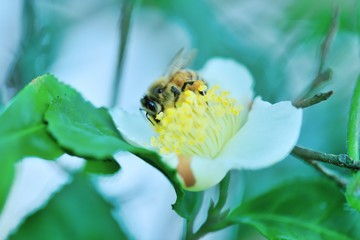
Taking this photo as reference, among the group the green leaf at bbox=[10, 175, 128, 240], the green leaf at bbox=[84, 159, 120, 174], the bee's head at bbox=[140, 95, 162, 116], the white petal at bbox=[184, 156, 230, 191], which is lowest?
the green leaf at bbox=[10, 175, 128, 240]

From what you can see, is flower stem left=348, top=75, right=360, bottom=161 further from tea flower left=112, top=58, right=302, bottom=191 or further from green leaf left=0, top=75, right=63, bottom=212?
green leaf left=0, top=75, right=63, bottom=212

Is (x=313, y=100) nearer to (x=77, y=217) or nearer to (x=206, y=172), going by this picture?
(x=206, y=172)

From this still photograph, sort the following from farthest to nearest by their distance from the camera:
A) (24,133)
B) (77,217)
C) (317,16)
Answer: (317,16), (77,217), (24,133)

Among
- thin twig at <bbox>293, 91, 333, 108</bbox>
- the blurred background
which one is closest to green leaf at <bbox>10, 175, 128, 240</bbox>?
the blurred background

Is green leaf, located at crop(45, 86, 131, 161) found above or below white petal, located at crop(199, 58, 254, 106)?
above

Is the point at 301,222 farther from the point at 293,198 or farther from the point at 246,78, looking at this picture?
the point at 246,78

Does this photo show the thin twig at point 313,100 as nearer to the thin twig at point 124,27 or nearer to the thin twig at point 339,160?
the thin twig at point 339,160

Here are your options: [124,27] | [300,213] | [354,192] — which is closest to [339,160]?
[354,192]
